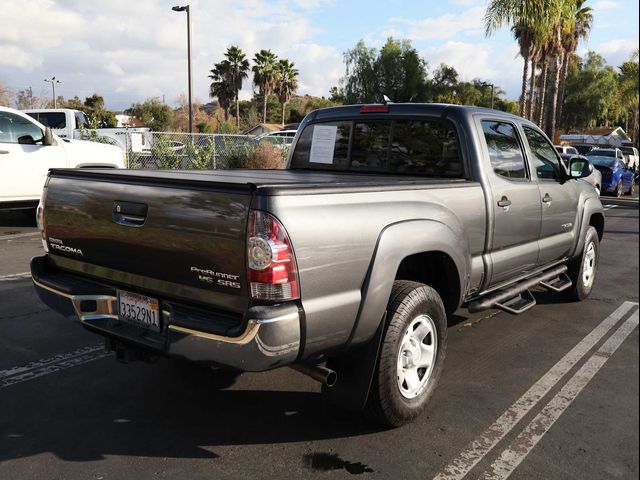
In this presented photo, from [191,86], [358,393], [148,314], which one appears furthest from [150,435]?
[191,86]

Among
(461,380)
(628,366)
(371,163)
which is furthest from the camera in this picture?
(371,163)

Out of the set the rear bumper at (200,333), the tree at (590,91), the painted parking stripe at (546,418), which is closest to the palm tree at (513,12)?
the painted parking stripe at (546,418)

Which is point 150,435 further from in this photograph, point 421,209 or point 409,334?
point 421,209

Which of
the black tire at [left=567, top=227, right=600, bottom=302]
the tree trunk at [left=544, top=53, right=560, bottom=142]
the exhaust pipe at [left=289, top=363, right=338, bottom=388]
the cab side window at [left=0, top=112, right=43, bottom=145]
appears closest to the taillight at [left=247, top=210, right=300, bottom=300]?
the exhaust pipe at [left=289, top=363, right=338, bottom=388]

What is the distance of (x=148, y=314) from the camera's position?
9.75ft

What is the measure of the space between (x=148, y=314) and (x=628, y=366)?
Result: 233cm

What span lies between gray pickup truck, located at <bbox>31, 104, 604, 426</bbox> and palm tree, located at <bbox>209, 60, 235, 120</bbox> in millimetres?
48196

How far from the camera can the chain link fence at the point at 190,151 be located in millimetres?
15766

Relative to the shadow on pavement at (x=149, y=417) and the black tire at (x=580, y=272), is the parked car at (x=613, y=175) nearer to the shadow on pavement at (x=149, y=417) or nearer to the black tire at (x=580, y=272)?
the black tire at (x=580, y=272)

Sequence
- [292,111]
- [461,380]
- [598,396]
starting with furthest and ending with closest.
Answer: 1. [292,111]
2. [461,380]
3. [598,396]

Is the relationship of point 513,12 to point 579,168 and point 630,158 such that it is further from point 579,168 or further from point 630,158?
point 630,158

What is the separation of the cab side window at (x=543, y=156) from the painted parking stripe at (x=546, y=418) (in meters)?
1.52

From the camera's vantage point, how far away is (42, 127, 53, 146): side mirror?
9.41 metres

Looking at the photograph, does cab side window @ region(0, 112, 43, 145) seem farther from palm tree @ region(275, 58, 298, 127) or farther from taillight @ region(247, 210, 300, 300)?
palm tree @ region(275, 58, 298, 127)
